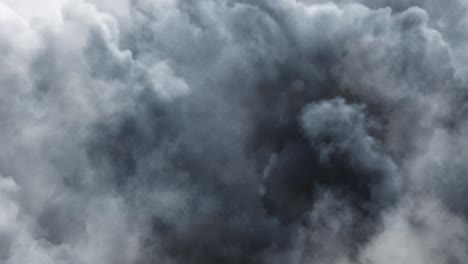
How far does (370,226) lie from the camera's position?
150 metres

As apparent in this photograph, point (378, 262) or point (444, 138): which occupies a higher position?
point (444, 138)

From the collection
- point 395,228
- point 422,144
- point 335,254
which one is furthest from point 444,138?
point 335,254

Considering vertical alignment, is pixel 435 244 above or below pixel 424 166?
below

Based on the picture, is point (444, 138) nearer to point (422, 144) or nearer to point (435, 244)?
point (422, 144)

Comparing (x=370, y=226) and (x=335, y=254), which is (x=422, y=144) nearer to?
(x=370, y=226)

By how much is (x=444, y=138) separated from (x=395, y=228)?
75.3ft

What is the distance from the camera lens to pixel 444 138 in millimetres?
154625

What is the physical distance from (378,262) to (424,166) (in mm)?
23203

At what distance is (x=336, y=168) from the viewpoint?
6083 inches


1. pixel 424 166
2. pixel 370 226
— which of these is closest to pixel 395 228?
pixel 370 226

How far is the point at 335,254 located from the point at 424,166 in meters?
27.4

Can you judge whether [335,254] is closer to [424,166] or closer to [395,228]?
[395,228]

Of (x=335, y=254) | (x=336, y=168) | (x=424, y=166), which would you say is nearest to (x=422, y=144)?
(x=424, y=166)

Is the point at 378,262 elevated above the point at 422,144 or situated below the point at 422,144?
below
